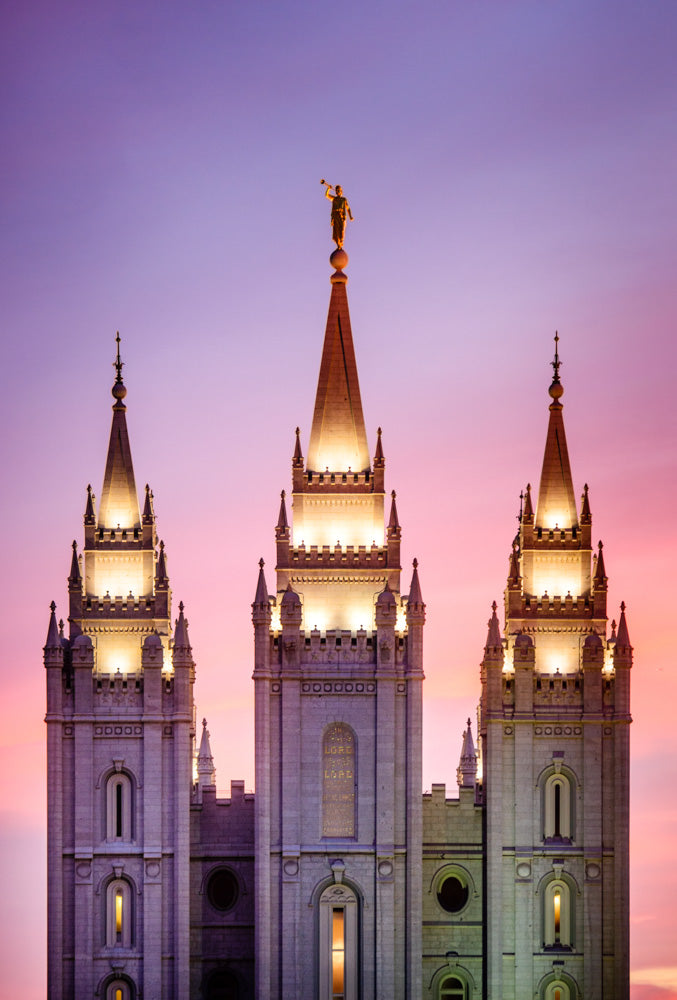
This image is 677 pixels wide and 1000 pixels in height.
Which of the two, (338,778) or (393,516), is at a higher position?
(393,516)

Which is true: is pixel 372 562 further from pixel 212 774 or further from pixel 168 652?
pixel 212 774

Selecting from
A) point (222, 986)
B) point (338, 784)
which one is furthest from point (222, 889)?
point (338, 784)

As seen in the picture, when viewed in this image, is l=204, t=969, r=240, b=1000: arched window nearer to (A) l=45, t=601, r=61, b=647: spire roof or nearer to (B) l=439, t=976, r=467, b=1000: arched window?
(B) l=439, t=976, r=467, b=1000: arched window

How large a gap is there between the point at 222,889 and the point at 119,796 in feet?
15.7

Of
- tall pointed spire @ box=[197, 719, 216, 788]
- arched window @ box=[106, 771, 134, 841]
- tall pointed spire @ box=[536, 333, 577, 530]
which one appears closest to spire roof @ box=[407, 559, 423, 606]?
tall pointed spire @ box=[536, 333, 577, 530]

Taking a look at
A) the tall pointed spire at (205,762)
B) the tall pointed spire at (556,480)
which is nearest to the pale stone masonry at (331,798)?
the tall pointed spire at (556,480)

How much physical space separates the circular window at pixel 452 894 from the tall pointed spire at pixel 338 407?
551 inches

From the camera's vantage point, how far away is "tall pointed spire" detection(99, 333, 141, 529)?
6869cm

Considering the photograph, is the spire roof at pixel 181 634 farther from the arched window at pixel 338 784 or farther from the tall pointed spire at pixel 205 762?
the tall pointed spire at pixel 205 762

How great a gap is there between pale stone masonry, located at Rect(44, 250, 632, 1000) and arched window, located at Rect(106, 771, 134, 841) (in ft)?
0.24

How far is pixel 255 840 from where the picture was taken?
6606 centimetres

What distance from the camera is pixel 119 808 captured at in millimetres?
66750

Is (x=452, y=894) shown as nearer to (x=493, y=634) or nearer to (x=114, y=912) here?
(x=493, y=634)

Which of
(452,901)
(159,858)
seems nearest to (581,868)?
(452,901)
